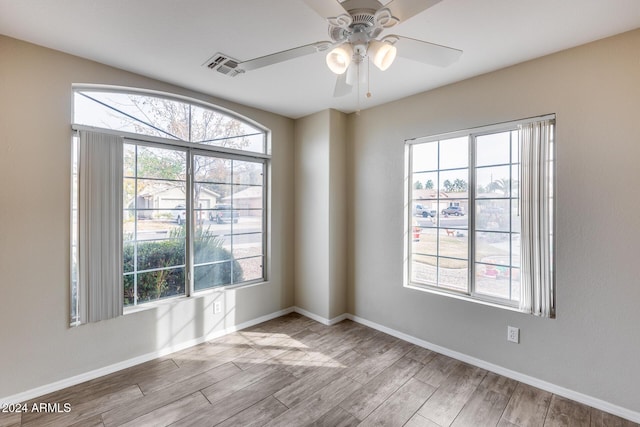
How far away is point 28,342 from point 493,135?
4084mm

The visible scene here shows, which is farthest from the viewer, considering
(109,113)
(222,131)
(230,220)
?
(230,220)

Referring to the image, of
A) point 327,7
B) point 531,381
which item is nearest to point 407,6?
point 327,7

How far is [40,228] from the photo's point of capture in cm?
223

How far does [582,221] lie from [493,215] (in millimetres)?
614

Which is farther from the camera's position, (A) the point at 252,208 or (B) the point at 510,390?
(A) the point at 252,208

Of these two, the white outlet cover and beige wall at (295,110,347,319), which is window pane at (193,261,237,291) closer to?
beige wall at (295,110,347,319)

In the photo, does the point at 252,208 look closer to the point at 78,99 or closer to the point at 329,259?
the point at 329,259

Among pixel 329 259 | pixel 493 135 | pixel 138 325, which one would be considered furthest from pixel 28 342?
pixel 493 135

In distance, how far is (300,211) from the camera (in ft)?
12.9

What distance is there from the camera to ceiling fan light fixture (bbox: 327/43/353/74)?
1.54 metres

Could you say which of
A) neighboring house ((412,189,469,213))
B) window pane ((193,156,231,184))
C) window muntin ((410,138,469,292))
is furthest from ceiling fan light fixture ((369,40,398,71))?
window pane ((193,156,231,184))

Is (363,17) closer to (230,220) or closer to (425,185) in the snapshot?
(425,185)

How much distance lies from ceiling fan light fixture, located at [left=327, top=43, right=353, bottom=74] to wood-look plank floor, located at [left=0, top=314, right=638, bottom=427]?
2227 millimetres

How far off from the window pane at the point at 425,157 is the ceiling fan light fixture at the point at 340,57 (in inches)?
70.6
